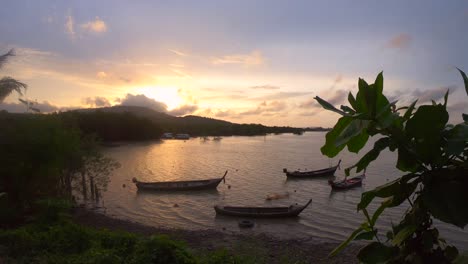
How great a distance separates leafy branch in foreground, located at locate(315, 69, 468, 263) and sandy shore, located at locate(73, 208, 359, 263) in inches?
523

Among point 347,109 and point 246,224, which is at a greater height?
point 347,109

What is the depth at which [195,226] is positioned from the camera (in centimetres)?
2175

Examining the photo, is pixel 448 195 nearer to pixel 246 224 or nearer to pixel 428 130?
pixel 428 130

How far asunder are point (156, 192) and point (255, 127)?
147004mm

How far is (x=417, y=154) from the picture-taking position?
3.40 ft

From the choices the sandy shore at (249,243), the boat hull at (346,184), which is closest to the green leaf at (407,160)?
the sandy shore at (249,243)

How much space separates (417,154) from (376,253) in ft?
1.15

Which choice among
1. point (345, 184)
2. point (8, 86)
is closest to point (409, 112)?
point (8, 86)

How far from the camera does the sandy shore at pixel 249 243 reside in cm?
1508

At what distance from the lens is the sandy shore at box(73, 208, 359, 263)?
594 inches

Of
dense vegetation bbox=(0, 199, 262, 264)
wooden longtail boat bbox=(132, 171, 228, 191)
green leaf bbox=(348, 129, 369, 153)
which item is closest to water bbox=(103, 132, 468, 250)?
wooden longtail boat bbox=(132, 171, 228, 191)

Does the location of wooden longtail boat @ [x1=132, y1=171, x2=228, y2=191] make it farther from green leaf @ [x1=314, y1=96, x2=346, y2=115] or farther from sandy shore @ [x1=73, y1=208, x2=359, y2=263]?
green leaf @ [x1=314, y1=96, x2=346, y2=115]

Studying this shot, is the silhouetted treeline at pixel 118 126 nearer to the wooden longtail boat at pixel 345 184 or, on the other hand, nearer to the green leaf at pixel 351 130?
the wooden longtail boat at pixel 345 184

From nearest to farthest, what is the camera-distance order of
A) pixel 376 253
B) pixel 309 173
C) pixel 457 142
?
pixel 457 142 < pixel 376 253 < pixel 309 173
